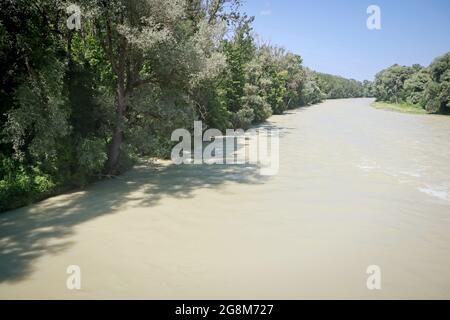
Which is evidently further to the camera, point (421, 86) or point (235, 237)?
point (421, 86)

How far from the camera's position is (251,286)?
23.1 ft

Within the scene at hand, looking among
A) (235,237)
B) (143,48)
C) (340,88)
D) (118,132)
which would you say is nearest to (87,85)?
(118,132)

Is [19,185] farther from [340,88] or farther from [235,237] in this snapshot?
[340,88]

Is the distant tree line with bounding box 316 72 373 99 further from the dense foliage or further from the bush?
the bush

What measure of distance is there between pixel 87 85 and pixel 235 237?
28.6 ft

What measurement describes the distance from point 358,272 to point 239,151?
1532cm

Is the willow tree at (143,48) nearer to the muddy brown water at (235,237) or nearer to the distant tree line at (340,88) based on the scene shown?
the muddy brown water at (235,237)

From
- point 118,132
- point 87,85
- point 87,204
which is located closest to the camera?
point 87,204

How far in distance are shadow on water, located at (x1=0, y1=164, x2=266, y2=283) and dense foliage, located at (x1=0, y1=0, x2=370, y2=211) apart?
77 cm

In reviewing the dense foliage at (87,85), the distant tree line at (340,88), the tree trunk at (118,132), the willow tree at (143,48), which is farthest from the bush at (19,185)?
the distant tree line at (340,88)

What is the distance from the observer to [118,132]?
568 inches

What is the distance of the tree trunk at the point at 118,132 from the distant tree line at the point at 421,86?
5046 cm
